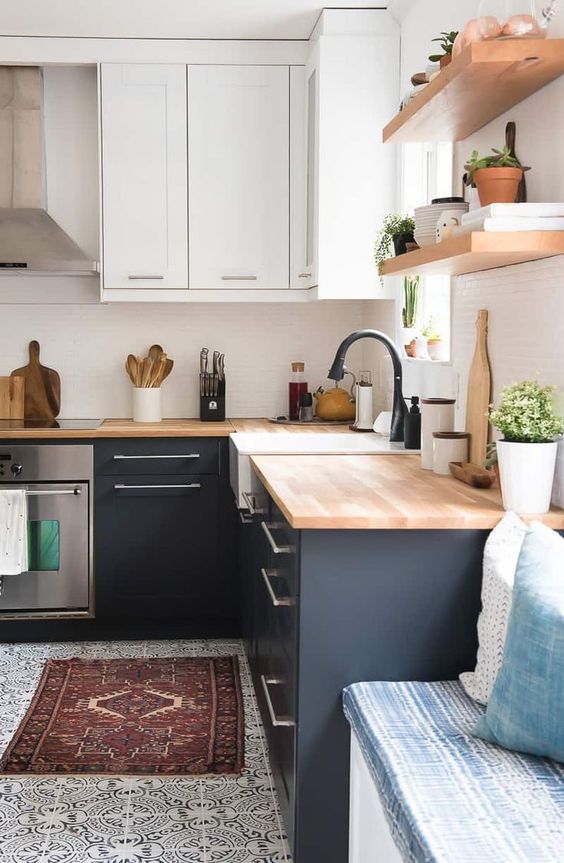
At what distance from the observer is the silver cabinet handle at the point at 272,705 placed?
2.51 metres

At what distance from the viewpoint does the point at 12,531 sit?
427 centimetres

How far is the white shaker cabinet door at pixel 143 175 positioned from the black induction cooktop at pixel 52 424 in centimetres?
62

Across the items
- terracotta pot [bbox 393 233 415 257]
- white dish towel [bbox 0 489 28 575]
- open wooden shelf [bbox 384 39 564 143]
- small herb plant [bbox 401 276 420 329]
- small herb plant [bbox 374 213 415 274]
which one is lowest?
white dish towel [bbox 0 489 28 575]

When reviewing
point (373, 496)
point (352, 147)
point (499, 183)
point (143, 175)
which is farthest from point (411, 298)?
point (373, 496)

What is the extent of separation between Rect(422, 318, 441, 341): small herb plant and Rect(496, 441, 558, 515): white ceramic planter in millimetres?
1589

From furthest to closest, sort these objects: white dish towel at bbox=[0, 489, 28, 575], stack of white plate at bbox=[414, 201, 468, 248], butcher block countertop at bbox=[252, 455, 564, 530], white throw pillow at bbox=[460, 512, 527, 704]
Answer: white dish towel at bbox=[0, 489, 28, 575] < stack of white plate at bbox=[414, 201, 468, 248] < butcher block countertop at bbox=[252, 455, 564, 530] < white throw pillow at bbox=[460, 512, 527, 704]

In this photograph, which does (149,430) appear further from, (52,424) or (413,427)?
(413,427)

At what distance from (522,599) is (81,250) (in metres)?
3.32

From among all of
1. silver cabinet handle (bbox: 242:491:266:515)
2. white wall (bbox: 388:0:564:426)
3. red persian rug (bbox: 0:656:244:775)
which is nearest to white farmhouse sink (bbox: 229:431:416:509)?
silver cabinet handle (bbox: 242:491:266:515)

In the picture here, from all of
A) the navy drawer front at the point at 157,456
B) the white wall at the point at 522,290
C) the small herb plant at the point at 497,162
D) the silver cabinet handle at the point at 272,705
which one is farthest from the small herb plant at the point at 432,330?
the silver cabinet handle at the point at 272,705

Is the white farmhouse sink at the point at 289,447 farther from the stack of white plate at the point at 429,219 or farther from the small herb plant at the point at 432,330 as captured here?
the stack of white plate at the point at 429,219

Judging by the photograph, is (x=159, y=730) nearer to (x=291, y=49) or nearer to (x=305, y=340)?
(x=305, y=340)

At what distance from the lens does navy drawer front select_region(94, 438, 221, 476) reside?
4375 millimetres

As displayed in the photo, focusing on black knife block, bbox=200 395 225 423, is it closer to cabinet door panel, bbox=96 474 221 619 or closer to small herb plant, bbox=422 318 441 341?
cabinet door panel, bbox=96 474 221 619
